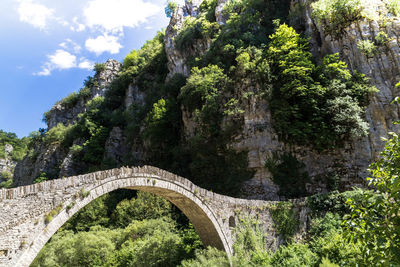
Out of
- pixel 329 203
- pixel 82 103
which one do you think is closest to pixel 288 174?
pixel 329 203

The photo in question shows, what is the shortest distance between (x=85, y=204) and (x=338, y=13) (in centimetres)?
2217

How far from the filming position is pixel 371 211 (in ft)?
14.6

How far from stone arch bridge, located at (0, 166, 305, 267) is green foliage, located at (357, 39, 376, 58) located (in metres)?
14.0

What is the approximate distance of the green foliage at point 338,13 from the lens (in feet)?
69.4

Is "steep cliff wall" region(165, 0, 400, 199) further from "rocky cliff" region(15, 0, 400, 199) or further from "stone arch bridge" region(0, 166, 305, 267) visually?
"stone arch bridge" region(0, 166, 305, 267)

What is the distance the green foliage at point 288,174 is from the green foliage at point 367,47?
30.3 ft

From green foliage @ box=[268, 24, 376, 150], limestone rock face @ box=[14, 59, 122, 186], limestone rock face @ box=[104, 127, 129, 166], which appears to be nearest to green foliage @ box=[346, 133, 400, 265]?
green foliage @ box=[268, 24, 376, 150]

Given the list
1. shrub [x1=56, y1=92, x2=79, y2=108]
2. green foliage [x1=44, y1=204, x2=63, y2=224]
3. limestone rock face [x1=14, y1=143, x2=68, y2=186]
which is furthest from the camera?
shrub [x1=56, y1=92, x2=79, y2=108]

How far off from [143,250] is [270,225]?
6552 mm

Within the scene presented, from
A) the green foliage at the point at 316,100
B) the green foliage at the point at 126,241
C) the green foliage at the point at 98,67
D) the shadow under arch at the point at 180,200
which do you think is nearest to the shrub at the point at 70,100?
the green foliage at the point at 98,67

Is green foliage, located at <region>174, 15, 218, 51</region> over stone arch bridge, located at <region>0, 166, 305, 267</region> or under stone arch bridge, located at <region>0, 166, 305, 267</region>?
over

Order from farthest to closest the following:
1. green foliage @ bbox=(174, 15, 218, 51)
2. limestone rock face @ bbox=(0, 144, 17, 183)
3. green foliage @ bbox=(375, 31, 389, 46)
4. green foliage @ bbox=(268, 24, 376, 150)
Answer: limestone rock face @ bbox=(0, 144, 17, 183) → green foliage @ bbox=(174, 15, 218, 51) → green foliage @ bbox=(375, 31, 389, 46) → green foliage @ bbox=(268, 24, 376, 150)

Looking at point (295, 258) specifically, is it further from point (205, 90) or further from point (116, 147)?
point (116, 147)

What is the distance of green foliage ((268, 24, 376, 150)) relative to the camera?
18.3 meters
